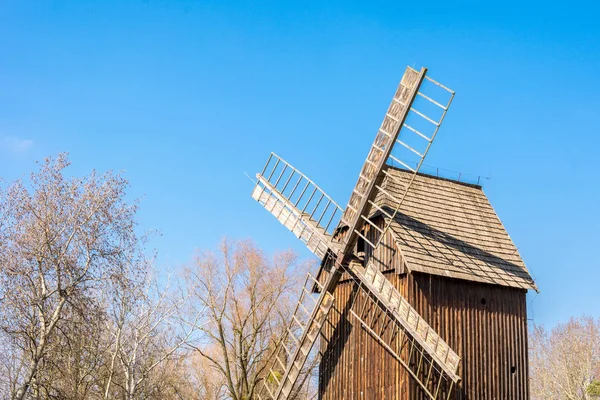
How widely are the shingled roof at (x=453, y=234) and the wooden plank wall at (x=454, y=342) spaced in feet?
1.25

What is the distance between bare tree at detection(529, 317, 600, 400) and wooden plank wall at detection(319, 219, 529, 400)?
72.8ft

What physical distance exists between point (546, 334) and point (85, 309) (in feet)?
129

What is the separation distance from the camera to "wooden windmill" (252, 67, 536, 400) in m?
21.5

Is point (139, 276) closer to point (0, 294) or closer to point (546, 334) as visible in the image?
point (0, 294)

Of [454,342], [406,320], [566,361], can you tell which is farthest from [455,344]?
[566,361]

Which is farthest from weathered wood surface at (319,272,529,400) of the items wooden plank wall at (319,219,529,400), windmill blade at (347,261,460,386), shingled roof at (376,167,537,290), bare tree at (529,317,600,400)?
bare tree at (529,317,600,400)

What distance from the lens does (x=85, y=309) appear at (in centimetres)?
1894

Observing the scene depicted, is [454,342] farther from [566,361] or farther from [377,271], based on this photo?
[566,361]

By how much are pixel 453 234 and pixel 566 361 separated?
26.2 m

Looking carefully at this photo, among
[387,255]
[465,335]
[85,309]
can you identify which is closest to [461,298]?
[465,335]

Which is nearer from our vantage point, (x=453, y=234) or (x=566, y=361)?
(x=453, y=234)

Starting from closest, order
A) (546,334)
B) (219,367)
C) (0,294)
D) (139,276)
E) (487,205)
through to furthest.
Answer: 1. (0,294)
2. (139,276)
3. (487,205)
4. (219,367)
5. (546,334)

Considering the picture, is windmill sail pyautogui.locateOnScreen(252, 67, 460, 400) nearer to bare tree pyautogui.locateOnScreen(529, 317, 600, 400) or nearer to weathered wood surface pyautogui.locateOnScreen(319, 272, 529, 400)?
weathered wood surface pyautogui.locateOnScreen(319, 272, 529, 400)

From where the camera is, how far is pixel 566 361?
46.5 metres
